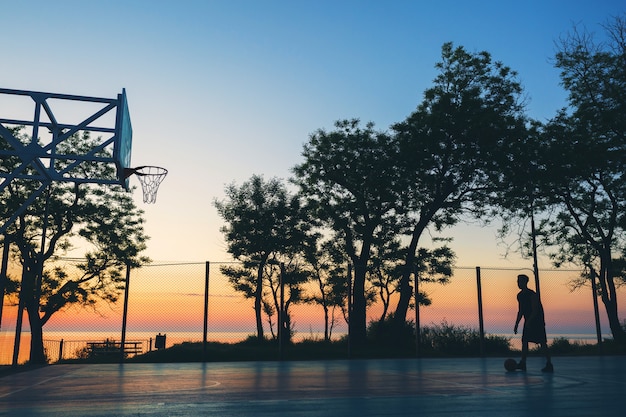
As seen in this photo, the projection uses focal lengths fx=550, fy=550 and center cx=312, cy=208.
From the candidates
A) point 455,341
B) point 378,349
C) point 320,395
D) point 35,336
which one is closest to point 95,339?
point 35,336

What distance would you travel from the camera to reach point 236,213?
3362 cm

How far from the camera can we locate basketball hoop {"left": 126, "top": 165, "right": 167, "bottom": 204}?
51.0ft

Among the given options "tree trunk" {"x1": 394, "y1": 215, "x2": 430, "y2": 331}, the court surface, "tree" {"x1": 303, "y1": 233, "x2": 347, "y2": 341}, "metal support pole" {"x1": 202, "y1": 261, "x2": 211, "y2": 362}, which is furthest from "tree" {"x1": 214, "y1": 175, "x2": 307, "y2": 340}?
the court surface

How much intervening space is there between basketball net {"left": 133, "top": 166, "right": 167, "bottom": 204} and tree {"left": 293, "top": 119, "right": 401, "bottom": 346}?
1342cm

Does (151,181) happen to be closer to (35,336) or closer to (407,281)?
(35,336)

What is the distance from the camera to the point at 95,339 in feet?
70.5

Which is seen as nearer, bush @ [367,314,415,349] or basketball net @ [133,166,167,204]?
basketball net @ [133,166,167,204]

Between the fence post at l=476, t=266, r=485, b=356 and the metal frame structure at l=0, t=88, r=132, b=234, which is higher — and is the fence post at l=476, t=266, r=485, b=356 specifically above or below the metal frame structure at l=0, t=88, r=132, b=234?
below

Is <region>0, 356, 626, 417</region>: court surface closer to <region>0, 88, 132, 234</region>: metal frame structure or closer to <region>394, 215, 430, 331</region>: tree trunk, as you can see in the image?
<region>0, 88, 132, 234</region>: metal frame structure

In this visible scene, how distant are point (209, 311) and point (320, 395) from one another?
409 inches

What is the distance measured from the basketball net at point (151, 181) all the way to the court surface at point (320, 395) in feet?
19.0

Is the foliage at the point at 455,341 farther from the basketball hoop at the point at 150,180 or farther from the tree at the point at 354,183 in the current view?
the basketball hoop at the point at 150,180

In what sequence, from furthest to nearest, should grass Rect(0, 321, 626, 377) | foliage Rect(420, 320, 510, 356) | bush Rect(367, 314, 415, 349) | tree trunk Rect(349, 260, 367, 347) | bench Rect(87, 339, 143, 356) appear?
1. bush Rect(367, 314, 415, 349)
2. tree trunk Rect(349, 260, 367, 347)
3. bench Rect(87, 339, 143, 356)
4. foliage Rect(420, 320, 510, 356)
5. grass Rect(0, 321, 626, 377)

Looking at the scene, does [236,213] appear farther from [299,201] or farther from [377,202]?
[377,202]
